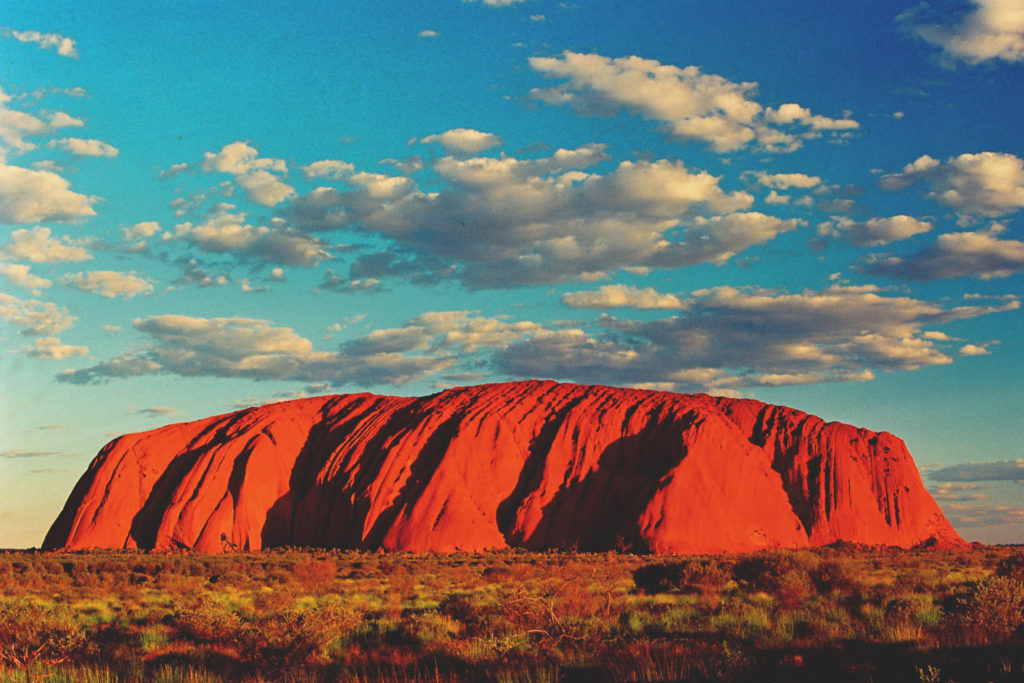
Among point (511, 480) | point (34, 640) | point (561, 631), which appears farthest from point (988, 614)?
point (511, 480)

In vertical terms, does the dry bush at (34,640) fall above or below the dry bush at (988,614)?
below

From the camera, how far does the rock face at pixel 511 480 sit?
50.3 metres

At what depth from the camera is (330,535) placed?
2098 inches

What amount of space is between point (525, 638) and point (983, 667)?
6.89 metres

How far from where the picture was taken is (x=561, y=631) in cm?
1359

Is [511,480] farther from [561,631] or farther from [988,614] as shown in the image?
[988,614]

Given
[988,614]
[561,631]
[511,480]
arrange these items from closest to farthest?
1. [561,631]
2. [988,614]
3. [511,480]

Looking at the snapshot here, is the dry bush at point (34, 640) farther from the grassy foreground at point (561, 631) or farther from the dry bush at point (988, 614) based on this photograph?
the dry bush at point (988, 614)

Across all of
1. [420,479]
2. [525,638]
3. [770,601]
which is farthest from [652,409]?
[525,638]

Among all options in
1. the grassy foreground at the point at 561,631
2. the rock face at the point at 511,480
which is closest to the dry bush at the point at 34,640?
the grassy foreground at the point at 561,631

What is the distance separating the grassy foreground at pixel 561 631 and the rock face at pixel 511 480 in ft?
70.9

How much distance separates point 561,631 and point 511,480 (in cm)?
4112

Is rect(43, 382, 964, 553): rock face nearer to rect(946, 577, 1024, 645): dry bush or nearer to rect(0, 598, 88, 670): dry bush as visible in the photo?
rect(946, 577, 1024, 645): dry bush

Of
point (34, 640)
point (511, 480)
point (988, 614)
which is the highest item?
point (988, 614)
